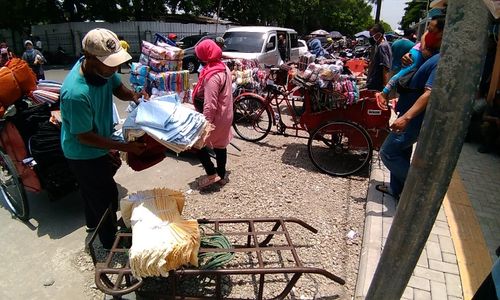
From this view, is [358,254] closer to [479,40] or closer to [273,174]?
[273,174]

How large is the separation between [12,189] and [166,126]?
2.41m

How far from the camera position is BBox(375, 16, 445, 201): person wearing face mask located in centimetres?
287

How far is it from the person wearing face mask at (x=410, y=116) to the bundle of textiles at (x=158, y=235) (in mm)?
1994

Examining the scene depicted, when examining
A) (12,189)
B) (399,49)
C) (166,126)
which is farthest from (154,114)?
(399,49)

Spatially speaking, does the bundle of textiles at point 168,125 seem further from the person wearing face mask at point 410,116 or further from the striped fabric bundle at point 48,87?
the striped fabric bundle at point 48,87

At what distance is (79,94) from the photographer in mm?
2281

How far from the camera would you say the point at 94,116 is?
247 centimetres

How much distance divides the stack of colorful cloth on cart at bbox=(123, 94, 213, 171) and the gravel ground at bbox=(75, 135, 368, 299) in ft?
3.97

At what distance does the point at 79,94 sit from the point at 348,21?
5530cm

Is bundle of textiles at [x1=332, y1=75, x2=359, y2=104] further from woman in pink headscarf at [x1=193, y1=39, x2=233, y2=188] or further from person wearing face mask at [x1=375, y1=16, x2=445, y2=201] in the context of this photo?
woman in pink headscarf at [x1=193, y1=39, x2=233, y2=188]

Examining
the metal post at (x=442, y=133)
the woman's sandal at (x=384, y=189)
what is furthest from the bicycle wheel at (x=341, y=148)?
the metal post at (x=442, y=133)

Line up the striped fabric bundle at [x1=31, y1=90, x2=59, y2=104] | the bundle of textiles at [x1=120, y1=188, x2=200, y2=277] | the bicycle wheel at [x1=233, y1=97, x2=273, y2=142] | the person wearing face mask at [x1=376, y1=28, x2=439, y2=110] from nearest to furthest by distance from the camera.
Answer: the bundle of textiles at [x1=120, y1=188, x2=200, y2=277] → the person wearing face mask at [x1=376, y1=28, x2=439, y2=110] → the striped fabric bundle at [x1=31, y1=90, x2=59, y2=104] → the bicycle wheel at [x1=233, y1=97, x2=273, y2=142]

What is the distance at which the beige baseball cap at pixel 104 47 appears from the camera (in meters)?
2.23

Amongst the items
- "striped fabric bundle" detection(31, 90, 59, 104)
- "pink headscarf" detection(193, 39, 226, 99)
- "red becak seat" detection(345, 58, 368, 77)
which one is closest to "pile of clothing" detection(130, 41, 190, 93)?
"pink headscarf" detection(193, 39, 226, 99)
